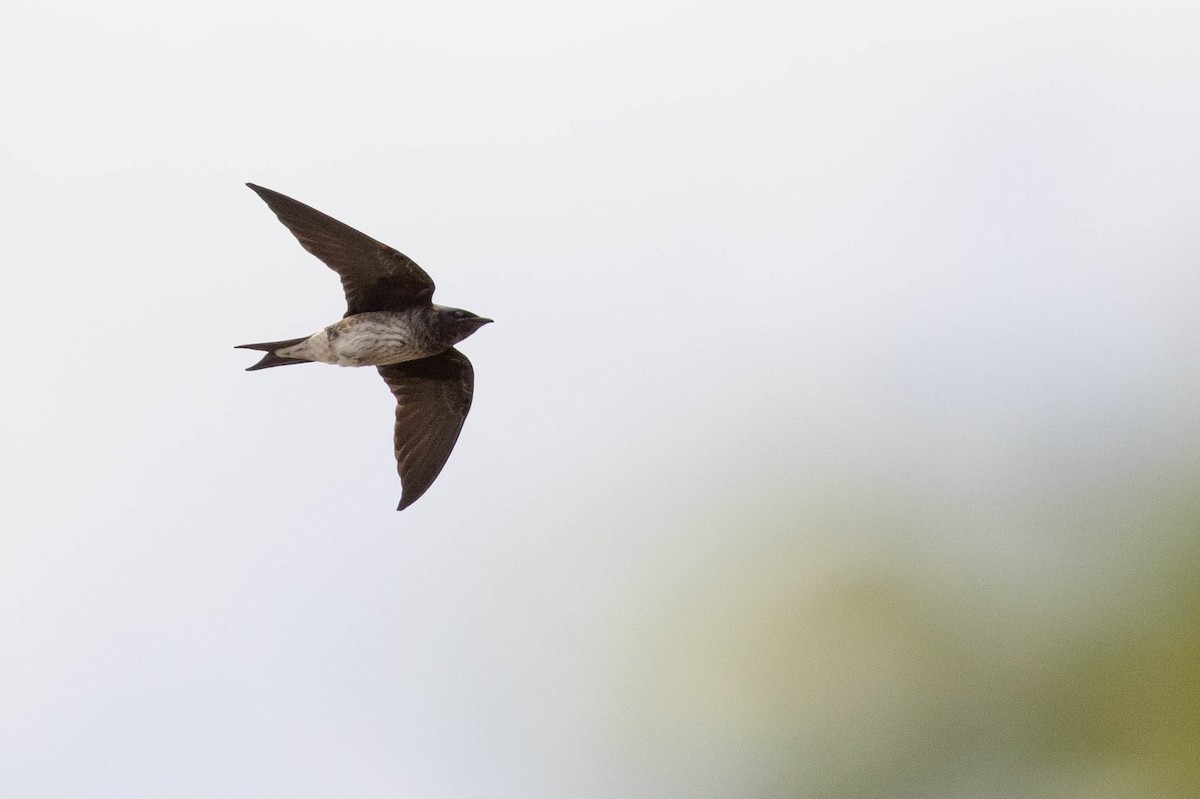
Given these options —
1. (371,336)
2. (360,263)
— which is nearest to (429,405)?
(371,336)

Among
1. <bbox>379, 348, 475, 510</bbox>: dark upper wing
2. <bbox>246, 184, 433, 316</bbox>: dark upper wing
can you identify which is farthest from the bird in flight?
<bbox>379, 348, 475, 510</bbox>: dark upper wing

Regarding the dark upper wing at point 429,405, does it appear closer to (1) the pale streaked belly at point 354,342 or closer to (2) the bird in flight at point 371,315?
(2) the bird in flight at point 371,315

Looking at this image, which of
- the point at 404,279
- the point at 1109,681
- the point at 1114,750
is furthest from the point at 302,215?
the point at 1109,681

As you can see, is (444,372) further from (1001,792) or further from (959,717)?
(959,717)

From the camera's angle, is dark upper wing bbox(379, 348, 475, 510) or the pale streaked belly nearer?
the pale streaked belly

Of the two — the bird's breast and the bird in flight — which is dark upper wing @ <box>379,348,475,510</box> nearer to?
the bird in flight

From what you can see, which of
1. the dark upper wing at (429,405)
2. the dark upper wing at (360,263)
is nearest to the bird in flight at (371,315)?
the dark upper wing at (360,263)
